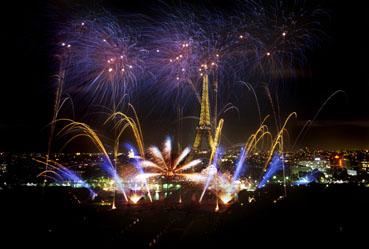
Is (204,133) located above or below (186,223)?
above

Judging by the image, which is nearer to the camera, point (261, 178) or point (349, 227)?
point (349, 227)

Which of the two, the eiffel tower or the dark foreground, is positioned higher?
the eiffel tower

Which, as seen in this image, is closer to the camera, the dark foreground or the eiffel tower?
the dark foreground

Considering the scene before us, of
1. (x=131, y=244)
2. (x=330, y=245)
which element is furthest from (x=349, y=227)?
(x=131, y=244)

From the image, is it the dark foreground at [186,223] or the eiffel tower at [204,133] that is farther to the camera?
the eiffel tower at [204,133]

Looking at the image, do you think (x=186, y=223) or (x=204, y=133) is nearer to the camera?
(x=186, y=223)

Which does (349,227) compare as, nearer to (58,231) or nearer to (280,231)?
(280,231)

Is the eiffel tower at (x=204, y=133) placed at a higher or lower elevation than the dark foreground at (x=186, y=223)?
higher

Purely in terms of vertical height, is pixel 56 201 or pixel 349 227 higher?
pixel 56 201
